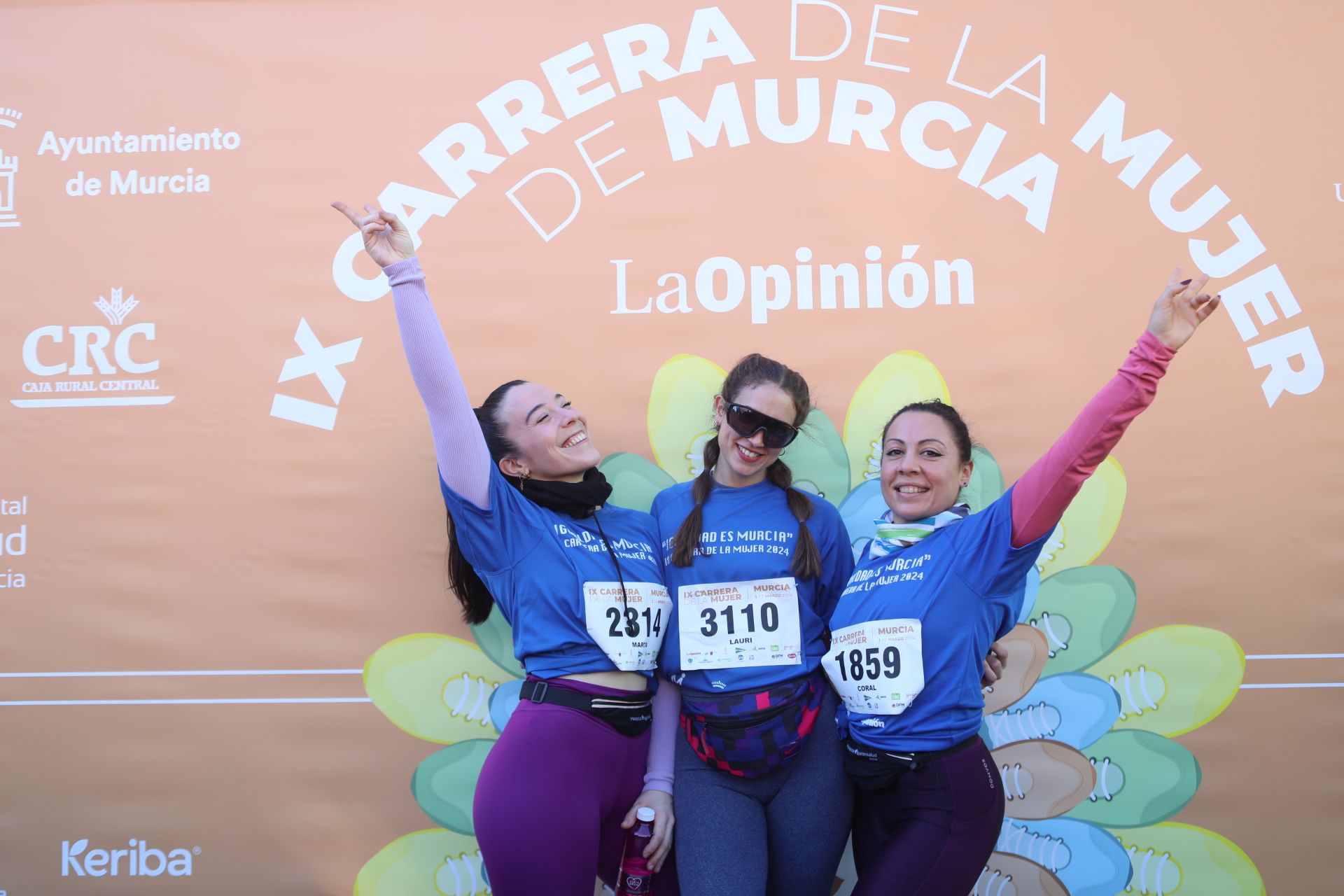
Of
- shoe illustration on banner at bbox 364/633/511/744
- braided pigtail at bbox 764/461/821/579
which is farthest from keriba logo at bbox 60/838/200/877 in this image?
braided pigtail at bbox 764/461/821/579

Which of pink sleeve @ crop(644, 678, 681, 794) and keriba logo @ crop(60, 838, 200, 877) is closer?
pink sleeve @ crop(644, 678, 681, 794)

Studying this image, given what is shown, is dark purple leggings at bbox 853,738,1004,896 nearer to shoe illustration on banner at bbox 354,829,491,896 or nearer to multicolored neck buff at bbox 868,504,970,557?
multicolored neck buff at bbox 868,504,970,557

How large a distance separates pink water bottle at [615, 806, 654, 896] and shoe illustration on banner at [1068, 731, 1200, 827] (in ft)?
3.99

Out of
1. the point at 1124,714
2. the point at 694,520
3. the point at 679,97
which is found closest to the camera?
the point at 694,520

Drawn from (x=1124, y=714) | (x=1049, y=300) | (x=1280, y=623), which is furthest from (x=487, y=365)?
(x=1280, y=623)

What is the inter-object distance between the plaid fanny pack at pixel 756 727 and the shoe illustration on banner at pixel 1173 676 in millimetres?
1004

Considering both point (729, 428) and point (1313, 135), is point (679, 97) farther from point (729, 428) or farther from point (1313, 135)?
point (1313, 135)

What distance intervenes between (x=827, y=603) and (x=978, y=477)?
68 centimetres

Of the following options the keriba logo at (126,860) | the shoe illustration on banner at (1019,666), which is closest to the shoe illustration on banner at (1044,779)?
the shoe illustration on banner at (1019,666)

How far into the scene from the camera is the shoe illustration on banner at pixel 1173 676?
270 cm

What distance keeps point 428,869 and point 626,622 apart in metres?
1.07

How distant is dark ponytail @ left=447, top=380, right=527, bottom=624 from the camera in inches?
98.7

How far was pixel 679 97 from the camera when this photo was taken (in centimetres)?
288

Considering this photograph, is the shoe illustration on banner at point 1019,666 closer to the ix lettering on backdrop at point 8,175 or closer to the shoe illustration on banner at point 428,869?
the shoe illustration on banner at point 428,869
